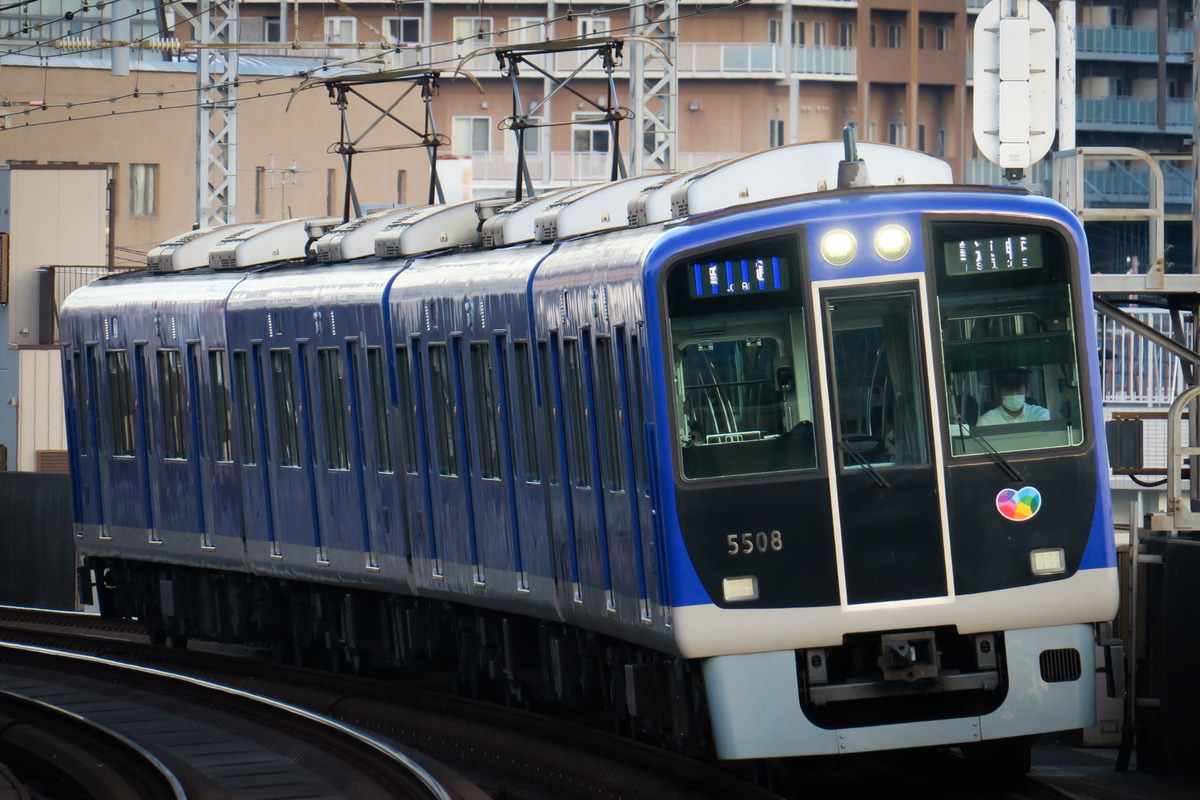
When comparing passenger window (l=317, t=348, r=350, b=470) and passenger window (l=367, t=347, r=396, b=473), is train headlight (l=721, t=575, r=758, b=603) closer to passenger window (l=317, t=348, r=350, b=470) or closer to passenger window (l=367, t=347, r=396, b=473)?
passenger window (l=367, t=347, r=396, b=473)

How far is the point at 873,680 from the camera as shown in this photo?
1044 cm

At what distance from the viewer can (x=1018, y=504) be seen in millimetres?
10539

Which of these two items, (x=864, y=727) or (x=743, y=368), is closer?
(x=864, y=727)

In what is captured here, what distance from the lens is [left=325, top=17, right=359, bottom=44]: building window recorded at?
71.7 m

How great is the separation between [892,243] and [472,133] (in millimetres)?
62401

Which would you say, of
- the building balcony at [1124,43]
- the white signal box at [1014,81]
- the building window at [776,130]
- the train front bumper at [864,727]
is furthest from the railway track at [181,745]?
the building balcony at [1124,43]

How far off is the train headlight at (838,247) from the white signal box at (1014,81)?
2.58 meters

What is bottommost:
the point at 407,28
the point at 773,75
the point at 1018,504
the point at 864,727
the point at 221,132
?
the point at 864,727

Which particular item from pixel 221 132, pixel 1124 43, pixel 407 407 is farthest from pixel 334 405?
pixel 1124 43

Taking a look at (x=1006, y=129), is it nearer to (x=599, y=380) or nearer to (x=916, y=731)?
(x=599, y=380)

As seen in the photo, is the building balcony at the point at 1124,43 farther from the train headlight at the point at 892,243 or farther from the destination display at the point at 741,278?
the destination display at the point at 741,278

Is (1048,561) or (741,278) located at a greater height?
(741,278)

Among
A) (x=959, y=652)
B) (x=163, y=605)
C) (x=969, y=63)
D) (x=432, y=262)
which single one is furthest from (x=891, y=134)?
(x=959, y=652)

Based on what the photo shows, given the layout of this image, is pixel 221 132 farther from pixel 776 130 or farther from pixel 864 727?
pixel 776 130
